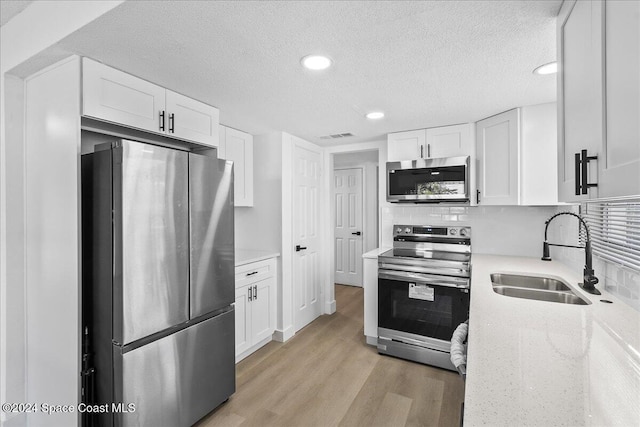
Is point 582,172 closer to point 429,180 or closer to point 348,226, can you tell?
point 429,180

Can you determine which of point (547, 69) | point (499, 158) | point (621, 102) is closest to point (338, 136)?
point (499, 158)

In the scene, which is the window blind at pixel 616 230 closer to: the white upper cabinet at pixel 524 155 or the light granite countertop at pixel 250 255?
the white upper cabinet at pixel 524 155

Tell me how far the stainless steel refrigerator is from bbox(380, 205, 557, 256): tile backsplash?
7.47 ft

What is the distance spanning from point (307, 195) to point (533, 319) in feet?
8.60

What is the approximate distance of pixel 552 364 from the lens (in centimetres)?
→ 90

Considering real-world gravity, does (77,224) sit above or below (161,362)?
above

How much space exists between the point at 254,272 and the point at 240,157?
1192mm

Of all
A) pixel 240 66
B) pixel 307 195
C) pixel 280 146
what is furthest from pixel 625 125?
pixel 307 195

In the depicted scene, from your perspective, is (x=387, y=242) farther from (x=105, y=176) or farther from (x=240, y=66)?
(x=105, y=176)

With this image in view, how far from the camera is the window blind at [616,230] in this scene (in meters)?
1.25

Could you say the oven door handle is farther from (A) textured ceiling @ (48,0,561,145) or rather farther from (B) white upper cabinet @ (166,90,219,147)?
(B) white upper cabinet @ (166,90,219,147)

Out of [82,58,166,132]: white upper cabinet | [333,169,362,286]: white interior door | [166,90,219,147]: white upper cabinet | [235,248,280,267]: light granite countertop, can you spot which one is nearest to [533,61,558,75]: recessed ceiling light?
[166,90,219,147]: white upper cabinet

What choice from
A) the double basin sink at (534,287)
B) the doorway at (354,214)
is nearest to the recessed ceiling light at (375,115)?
the double basin sink at (534,287)

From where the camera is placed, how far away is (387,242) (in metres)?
3.53
